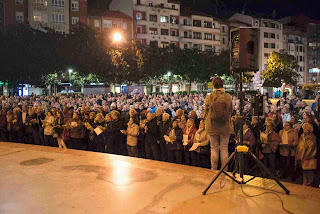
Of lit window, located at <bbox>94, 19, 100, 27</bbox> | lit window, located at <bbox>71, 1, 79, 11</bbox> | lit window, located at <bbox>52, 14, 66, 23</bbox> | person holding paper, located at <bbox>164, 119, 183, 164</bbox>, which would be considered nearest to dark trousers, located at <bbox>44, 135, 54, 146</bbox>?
person holding paper, located at <bbox>164, 119, 183, 164</bbox>

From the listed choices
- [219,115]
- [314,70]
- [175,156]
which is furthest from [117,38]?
[314,70]

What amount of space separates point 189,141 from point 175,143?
0.46m

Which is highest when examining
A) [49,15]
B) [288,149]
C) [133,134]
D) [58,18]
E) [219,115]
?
[49,15]

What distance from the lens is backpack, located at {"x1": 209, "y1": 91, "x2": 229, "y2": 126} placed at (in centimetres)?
538

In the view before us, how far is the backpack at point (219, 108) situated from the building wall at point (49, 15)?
175 feet

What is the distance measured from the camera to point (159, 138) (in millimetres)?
9102

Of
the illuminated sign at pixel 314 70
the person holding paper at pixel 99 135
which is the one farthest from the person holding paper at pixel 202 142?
the illuminated sign at pixel 314 70

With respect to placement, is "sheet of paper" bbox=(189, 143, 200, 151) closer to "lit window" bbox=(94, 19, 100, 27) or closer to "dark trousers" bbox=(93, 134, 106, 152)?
"dark trousers" bbox=(93, 134, 106, 152)

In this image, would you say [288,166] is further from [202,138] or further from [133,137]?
[133,137]

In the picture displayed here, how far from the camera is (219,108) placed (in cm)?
538

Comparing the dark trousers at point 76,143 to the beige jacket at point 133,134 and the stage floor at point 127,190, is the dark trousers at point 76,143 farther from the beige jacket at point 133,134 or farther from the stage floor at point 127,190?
the stage floor at point 127,190

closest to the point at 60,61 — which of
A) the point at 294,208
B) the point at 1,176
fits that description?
the point at 1,176

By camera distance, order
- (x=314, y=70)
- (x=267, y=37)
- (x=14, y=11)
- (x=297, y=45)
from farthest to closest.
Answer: (x=314, y=70) < (x=297, y=45) < (x=267, y=37) < (x=14, y=11)

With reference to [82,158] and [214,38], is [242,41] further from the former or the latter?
[214,38]
